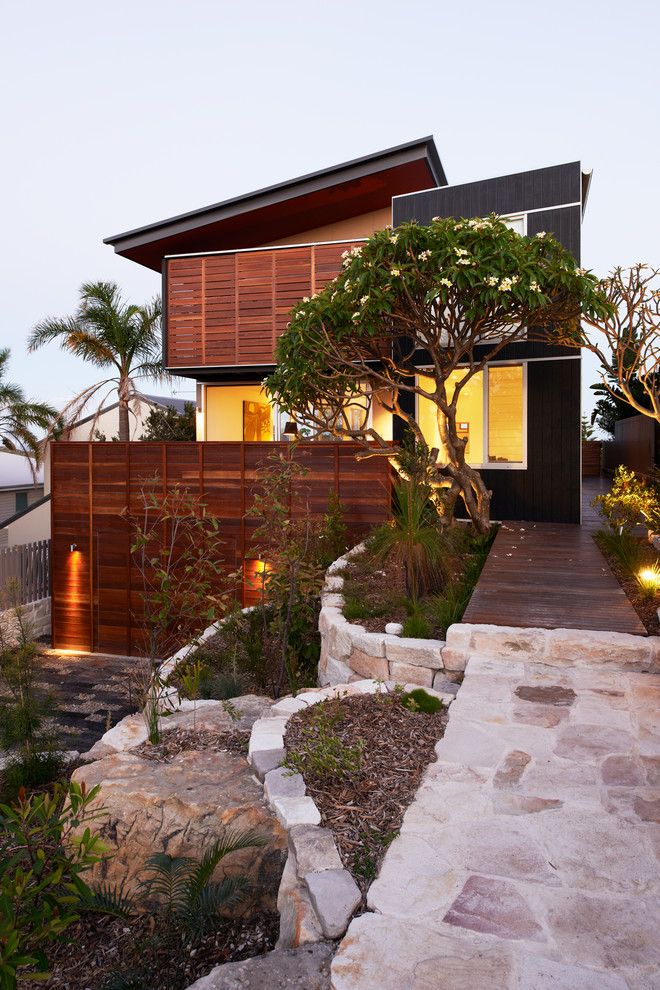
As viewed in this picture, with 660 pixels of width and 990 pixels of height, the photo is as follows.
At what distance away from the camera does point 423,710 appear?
154 inches

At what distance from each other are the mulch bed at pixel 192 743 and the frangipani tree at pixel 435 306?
482 cm

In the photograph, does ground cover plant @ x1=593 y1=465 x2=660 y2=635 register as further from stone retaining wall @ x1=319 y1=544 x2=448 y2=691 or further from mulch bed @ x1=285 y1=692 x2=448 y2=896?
mulch bed @ x1=285 y1=692 x2=448 y2=896

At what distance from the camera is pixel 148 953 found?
2.59m

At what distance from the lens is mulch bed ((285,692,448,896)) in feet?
8.57

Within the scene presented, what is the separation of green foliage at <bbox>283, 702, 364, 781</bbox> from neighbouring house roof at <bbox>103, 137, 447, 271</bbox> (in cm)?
1057

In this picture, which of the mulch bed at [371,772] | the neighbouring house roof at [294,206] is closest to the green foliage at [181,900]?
the mulch bed at [371,772]

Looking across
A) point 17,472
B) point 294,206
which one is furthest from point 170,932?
point 17,472

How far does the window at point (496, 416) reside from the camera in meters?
10.1

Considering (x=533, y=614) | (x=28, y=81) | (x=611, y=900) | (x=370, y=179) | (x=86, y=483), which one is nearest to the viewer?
(x=611, y=900)

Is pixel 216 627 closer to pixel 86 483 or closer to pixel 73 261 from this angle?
pixel 86 483

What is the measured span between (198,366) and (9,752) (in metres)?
8.04

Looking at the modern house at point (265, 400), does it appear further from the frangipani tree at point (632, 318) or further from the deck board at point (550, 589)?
the deck board at point (550, 589)

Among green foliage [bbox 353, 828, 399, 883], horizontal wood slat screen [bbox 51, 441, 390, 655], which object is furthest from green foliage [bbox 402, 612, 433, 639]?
horizontal wood slat screen [bbox 51, 441, 390, 655]

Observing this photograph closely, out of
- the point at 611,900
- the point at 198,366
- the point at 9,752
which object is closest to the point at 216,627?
the point at 9,752
